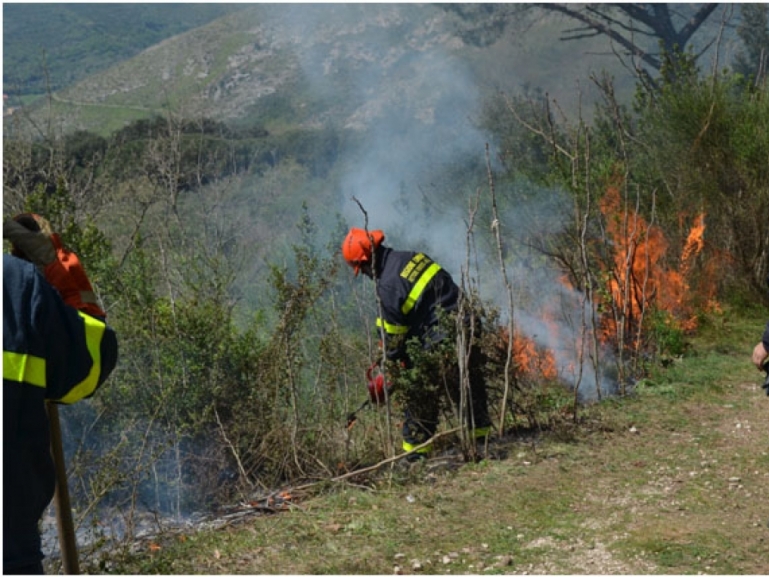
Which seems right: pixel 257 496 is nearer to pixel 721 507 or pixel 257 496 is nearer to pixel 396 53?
pixel 721 507

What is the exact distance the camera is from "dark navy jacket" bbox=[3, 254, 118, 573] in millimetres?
2969

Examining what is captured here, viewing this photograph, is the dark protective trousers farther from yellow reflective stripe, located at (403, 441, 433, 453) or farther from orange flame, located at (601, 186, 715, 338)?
orange flame, located at (601, 186, 715, 338)

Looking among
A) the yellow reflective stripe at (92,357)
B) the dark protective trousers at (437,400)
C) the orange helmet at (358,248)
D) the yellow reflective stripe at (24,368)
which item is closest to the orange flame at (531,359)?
the dark protective trousers at (437,400)

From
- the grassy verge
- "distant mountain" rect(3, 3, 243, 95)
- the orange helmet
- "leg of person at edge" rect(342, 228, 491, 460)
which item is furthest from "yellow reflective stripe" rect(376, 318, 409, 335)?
"distant mountain" rect(3, 3, 243, 95)

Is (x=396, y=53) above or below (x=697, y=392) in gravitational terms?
above

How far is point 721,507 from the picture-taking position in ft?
17.0

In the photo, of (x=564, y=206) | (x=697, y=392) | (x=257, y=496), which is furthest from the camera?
(x=564, y=206)

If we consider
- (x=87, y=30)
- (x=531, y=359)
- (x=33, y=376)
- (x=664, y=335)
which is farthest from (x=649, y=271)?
(x=87, y=30)

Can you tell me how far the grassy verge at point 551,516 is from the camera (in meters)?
4.57

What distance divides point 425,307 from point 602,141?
952cm

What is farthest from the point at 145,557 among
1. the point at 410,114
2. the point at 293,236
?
the point at 410,114

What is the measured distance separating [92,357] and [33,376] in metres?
0.21

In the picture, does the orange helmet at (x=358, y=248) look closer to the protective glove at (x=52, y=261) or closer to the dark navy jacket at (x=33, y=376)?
the protective glove at (x=52, y=261)

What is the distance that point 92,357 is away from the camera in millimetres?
3150
